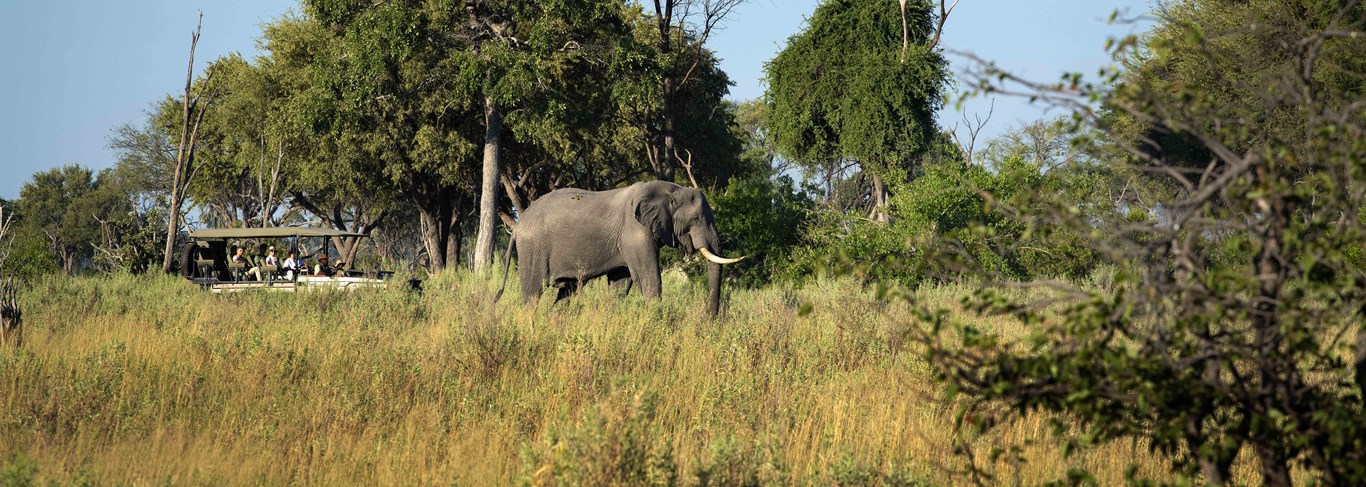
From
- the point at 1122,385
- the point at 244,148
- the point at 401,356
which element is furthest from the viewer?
the point at 244,148

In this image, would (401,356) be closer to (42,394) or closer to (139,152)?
(42,394)

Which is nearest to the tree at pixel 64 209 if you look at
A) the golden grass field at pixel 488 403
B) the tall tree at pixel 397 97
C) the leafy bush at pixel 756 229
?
the tall tree at pixel 397 97

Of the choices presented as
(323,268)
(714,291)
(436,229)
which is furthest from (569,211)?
(436,229)

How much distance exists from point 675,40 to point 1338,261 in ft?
99.6

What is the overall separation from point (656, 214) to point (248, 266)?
500 inches

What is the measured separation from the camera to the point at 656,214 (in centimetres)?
1639

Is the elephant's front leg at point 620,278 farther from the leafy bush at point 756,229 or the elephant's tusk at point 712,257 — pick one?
the leafy bush at point 756,229

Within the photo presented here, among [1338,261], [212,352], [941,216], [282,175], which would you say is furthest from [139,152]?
[1338,261]

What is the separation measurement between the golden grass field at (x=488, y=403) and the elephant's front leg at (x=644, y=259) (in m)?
2.93

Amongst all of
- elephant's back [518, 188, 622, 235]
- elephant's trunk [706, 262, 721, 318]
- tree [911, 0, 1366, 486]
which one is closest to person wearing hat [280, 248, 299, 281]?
elephant's back [518, 188, 622, 235]

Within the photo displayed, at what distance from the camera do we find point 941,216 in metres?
22.0

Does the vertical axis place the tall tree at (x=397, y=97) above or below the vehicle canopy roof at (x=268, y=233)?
above

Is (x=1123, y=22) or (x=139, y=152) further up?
(x=139, y=152)

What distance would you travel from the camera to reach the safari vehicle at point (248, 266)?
19219 mm
